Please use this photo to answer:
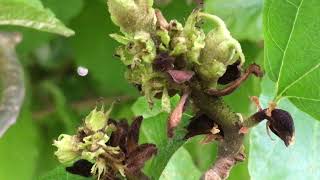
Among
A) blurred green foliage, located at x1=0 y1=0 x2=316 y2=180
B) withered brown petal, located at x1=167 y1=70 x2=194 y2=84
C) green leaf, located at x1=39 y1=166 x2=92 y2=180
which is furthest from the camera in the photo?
blurred green foliage, located at x1=0 y1=0 x2=316 y2=180

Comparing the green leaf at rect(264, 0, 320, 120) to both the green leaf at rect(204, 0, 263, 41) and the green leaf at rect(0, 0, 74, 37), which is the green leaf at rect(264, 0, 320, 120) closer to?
the green leaf at rect(0, 0, 74, 37)

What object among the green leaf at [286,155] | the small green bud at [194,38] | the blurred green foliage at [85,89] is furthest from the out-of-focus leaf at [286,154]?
the small green bud at [194,38]

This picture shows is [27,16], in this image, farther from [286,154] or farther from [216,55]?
[286,154]

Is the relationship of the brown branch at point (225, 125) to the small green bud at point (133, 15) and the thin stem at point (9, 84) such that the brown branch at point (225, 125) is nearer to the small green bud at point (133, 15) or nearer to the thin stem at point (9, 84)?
the small green bud at point (133, 15)

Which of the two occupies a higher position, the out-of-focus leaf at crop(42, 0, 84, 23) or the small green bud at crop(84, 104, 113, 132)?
the small green bud at crop(84, 104, 113, 132)

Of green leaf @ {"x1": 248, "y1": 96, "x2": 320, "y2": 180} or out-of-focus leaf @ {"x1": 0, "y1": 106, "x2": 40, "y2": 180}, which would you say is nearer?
green leaf @ {"x1": 248, "y1": 96, "x2": 320, "y2": 180}

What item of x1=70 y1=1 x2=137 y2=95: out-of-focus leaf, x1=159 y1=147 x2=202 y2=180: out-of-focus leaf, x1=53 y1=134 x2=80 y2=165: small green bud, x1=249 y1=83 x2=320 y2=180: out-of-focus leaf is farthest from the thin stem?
x1=70 y1=1 x2=137 y2=95: out-of-focus leaf

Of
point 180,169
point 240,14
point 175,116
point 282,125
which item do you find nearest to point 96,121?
point 175,116

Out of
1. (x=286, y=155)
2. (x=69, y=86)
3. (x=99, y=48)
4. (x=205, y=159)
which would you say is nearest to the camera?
(x=286, y=155)
